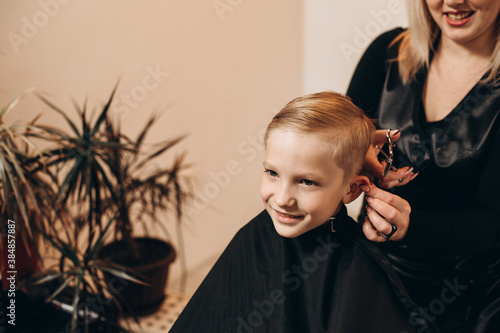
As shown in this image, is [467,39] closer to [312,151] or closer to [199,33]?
[312,151]

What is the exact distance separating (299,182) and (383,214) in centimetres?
22

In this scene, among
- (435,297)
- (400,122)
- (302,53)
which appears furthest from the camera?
(302,53)

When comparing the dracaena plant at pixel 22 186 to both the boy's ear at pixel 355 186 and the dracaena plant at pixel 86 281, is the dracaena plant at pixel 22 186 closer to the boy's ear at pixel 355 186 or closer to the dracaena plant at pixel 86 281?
the dracaena plant at pixel 86 281

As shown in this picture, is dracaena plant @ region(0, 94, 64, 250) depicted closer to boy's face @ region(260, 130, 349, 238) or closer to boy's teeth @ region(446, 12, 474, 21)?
boy's face @ region(260, 130, 349, 238)

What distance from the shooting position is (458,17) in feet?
3.92

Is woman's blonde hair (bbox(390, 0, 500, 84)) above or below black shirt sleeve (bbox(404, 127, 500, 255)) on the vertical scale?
above

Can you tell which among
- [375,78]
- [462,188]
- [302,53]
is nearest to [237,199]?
[302,53]

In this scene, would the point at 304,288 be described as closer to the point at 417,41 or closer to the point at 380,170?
the point at 380,170

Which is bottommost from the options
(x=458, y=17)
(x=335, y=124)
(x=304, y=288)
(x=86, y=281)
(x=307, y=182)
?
(x=86, y=281)

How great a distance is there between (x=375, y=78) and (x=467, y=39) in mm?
347

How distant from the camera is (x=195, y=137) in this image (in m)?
2.58

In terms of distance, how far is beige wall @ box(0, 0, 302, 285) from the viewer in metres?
2.36

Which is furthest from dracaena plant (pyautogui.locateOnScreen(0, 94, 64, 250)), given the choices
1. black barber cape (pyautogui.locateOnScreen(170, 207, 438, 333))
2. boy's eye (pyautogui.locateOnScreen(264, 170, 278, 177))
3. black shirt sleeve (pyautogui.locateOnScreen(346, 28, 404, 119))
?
black shirt sleeve (pyautogui.locateOnScreen(346, 28, 404, 119))

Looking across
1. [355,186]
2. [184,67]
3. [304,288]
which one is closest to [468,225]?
[355,186]
